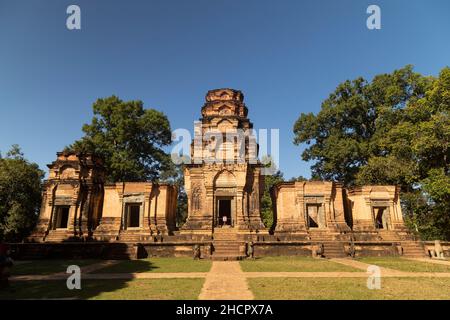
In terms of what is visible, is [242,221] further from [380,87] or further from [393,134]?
[380,87]

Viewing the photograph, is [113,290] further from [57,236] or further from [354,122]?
[354,122]

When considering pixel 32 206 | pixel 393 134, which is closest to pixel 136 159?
pixel 32 206

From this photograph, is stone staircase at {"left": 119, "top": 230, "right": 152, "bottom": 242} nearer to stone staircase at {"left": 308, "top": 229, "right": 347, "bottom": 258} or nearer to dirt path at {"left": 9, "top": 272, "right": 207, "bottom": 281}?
dirt path at {"left": 9, "top": 272, "right": 207, "bottom": 281}

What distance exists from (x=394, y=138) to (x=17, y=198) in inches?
1371

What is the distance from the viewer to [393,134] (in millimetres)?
25703

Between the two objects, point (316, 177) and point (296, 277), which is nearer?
point (296, 277)

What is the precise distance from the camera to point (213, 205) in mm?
22078

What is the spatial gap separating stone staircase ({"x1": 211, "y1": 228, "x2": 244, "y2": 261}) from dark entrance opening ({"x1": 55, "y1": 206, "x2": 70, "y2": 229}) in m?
12.1

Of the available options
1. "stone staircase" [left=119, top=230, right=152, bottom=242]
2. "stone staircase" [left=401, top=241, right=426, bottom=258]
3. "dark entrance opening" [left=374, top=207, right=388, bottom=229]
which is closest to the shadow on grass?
"stone staircase" [left=119, top=230, right=152, bottom=242]

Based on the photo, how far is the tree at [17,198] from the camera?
26.2 meters

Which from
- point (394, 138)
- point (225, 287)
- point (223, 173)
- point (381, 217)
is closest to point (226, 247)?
point (223, 173)

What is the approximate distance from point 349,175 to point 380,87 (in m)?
10.5

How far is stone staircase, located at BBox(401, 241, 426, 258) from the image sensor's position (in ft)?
62.4

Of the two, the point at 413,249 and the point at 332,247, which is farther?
the point at 413,249
